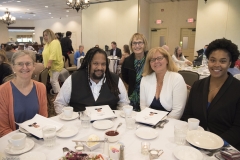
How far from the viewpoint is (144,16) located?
9875 millimetres

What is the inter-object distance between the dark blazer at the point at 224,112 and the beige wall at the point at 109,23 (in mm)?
7975

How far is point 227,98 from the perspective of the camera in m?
1.73

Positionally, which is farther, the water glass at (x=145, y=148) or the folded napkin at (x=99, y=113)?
the folded napkin at (x=99, y=113)

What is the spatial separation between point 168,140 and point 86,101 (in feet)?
3.29

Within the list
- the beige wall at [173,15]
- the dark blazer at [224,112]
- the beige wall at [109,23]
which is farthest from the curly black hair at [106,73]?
the beige wall at [173,15]

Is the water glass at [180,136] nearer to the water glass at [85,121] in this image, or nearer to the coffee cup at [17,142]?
the water glass at [85,121]

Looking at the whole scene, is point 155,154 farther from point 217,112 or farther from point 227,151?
point 217,112

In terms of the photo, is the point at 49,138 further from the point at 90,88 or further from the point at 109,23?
the point at 109,23

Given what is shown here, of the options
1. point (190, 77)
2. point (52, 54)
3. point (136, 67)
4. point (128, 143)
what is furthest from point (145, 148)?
point (52, 54)

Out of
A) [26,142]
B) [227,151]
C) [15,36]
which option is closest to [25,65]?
[26,142]

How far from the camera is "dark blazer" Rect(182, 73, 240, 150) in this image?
1.69 metres

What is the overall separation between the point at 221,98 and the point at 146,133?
784 mm

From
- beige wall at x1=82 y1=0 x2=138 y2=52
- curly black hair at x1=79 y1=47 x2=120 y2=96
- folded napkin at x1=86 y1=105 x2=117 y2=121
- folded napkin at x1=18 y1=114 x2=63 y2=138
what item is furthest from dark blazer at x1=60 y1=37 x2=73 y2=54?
folded napkin at x1=18 y1=114 x2=63 y2=138

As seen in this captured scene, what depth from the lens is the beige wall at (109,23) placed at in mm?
9398
